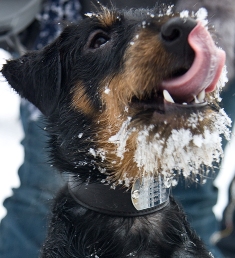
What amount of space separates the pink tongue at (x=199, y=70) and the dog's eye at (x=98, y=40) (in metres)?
0.53

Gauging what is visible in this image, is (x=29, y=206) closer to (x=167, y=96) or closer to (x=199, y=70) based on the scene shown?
(x=167, y=96)

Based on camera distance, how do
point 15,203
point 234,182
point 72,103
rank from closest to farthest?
point 72,103 < point 15,203 < point 234,182

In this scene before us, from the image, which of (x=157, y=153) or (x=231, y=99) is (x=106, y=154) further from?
(x=231, y=99)

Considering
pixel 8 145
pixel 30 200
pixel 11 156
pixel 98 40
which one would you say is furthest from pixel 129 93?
pixel 8 145

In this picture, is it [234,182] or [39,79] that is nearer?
[39,79]

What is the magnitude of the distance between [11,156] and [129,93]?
14.1 feet

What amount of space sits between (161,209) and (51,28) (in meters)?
1.46

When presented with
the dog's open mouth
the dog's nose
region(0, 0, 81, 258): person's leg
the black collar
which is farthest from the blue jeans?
the dog's nose

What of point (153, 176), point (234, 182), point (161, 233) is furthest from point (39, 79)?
point (234, 182)

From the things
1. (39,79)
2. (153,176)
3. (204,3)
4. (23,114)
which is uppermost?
(204,3)

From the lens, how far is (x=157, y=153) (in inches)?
83.7

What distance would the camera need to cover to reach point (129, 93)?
2.16 m

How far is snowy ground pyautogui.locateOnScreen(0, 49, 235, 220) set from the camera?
5.30 metres

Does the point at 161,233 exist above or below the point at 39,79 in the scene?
below
